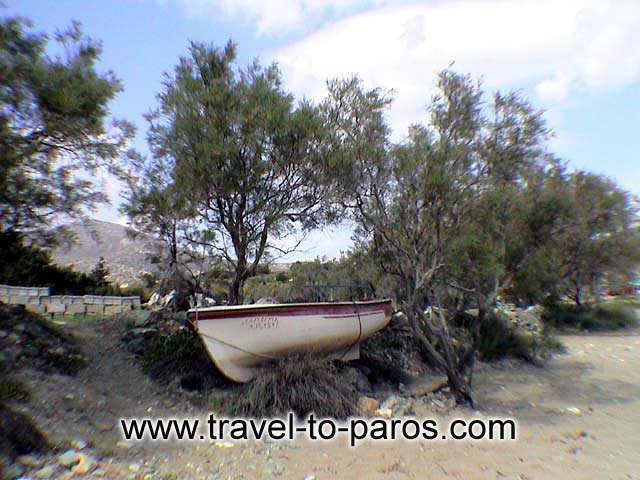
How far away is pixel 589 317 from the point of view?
922 inches

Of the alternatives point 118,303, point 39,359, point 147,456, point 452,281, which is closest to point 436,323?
point 452,281

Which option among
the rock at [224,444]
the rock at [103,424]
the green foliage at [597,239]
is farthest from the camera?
the green foliage at [597,239]

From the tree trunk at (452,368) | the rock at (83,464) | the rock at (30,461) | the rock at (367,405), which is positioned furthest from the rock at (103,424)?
the tree trunk at (452,368)

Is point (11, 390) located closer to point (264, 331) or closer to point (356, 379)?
point (264, 331)

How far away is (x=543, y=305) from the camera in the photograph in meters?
24.2

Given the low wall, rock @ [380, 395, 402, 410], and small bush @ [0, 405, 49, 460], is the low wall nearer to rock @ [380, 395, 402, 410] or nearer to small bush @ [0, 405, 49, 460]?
rock @ [380, 395, 402, 410]

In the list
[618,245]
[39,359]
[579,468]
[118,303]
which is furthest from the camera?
[618,245]

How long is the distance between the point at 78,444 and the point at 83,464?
0.49 m

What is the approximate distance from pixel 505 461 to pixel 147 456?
436cm

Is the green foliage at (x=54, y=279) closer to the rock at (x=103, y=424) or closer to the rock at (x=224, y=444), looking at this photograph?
the rock at (x=103, y=424)

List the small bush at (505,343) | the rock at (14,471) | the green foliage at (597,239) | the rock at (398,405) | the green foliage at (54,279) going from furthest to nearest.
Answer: the green foliage at (54,279), the green foliage at (597,239), the small bush at (505,343), the rock at (398,405), the rock at (14,471)

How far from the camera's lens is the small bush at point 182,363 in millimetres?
8852

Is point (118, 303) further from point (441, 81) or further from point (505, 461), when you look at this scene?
point (505, 461)

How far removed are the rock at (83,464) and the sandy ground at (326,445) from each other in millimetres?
112
